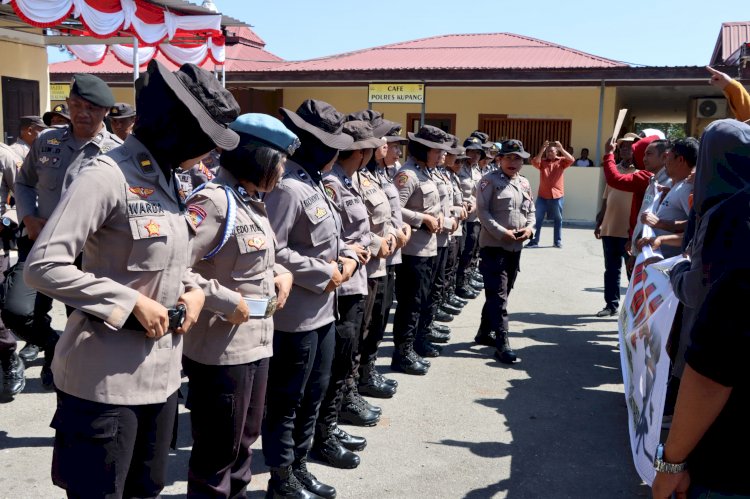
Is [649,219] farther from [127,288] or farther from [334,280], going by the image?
[127,288]

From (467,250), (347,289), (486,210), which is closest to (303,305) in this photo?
(347,289)

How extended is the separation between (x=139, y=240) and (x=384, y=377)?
3905mm

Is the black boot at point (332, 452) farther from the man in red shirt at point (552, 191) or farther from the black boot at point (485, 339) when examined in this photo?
the man in red shirt at point (552, 191)

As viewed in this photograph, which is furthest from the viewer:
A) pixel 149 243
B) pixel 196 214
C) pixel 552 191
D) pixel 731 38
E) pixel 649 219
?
pixel 731 38

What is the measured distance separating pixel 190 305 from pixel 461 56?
20120 millimetres

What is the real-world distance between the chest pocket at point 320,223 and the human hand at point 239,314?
900mm

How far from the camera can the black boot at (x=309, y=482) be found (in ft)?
12.1

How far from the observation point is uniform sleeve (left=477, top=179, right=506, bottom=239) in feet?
21.7

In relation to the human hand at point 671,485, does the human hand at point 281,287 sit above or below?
above

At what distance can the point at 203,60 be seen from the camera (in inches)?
487

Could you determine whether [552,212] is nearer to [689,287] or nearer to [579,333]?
[579,333]

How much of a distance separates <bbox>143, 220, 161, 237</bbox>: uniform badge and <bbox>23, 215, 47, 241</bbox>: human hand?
9.14 ft

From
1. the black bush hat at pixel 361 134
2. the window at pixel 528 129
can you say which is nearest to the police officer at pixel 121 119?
the black bush hat at pixel 361 134

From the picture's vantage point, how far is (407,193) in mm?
6391
